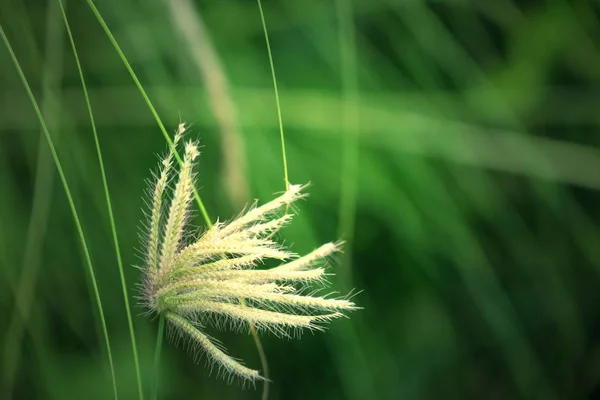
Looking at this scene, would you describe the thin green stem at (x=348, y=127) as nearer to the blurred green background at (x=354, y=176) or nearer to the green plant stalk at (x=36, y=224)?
the blurred green background at (x=354, y=176)

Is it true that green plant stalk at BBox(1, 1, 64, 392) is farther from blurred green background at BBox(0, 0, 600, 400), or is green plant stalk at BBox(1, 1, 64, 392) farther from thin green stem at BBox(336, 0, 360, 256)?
thin green stem at BBox(336, 0, 360, 256)

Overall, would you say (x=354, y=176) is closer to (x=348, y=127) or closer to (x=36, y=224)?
(x=348, y=127)

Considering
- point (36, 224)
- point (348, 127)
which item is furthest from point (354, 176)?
point (36, 224)

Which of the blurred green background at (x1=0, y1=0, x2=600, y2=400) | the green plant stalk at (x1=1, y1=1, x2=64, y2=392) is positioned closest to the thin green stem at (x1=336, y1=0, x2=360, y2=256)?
the blurred green background at (x1=0, y1=0, x2=600, y2=400)

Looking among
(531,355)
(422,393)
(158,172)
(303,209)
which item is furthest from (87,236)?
(531,355)

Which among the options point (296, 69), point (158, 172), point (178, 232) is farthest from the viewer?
point (296, 69)

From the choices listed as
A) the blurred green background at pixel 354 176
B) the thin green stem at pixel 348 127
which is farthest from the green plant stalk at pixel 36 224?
the thin green stem at pixel 348 127

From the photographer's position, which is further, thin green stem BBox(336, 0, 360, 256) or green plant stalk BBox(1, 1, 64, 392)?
thin green stem BBox(336, 0, 360, 256)

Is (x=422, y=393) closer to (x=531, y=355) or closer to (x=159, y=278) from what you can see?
(x=531, y=355)
